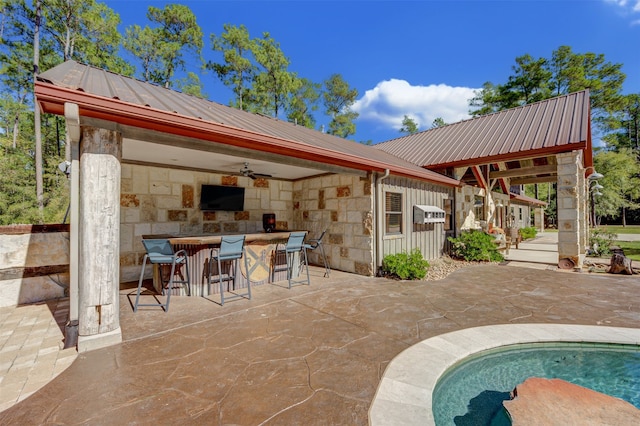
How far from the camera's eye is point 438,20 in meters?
8.01

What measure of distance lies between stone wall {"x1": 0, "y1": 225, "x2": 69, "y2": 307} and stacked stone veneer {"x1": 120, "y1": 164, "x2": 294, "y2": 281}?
36.1 inches

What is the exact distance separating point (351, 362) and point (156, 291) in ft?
12.7

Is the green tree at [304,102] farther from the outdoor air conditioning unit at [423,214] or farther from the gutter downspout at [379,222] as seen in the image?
the gutter downspout at [379,222]

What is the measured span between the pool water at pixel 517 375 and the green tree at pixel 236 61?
18.7 m

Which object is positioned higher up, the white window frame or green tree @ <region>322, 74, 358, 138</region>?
green tree @ <region>322, 74, 358, 138</region>

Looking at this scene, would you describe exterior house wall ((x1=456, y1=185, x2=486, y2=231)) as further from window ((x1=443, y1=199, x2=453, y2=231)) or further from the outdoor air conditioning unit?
the outdoor air conditioning unit

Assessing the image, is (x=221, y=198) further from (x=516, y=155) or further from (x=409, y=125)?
(x=409, y=125)

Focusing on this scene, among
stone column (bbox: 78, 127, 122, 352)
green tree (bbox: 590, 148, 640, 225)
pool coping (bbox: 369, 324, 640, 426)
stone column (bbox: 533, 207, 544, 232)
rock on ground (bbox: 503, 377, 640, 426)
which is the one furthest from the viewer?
stone column (bbox: 533, 207, 544, 232)

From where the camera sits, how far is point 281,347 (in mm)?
2852

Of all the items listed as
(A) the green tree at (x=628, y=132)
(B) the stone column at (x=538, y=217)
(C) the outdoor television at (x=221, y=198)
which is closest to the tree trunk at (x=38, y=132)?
(C) the outdoor television at (x=221, y=198)

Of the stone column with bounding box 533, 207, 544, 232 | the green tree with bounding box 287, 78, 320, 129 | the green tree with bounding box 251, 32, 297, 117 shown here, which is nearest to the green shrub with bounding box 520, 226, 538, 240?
the stone column with bounding box 533, 207, 544, 232

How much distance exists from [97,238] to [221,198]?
379 centimetres

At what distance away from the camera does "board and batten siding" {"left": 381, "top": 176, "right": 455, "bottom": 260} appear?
6.47 metres

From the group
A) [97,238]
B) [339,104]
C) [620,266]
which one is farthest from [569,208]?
[339,104]
